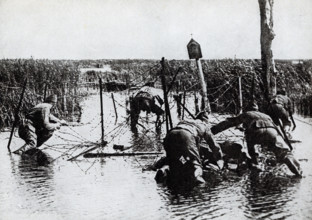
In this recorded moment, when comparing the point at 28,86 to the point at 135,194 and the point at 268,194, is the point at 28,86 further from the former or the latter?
the point at 268,194

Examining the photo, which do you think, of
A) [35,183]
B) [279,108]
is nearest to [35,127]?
[35,183]

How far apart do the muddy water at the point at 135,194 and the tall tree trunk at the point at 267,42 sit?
9.07ft

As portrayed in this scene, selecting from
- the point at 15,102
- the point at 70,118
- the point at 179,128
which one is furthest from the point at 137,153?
the point at 70,118

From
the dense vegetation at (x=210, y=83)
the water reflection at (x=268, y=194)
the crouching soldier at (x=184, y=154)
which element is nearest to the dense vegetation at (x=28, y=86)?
the dense vegetation at (x=210, y=83)

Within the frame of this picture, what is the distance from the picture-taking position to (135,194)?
718 centimetres

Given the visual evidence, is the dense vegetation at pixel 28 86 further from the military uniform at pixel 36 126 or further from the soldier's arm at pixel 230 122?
the soldier's arm at pixel 230 122

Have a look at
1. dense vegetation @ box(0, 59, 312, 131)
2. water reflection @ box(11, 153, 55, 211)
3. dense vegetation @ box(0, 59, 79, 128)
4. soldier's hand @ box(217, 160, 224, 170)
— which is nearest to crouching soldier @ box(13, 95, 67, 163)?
water reflection @ box(11, 153, 55, 211)

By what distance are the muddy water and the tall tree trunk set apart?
2.76 meters

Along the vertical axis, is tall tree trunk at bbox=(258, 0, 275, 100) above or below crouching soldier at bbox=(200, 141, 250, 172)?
above

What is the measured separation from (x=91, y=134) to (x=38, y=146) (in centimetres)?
340

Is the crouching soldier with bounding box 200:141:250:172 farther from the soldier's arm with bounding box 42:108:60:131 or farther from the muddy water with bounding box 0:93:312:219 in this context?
the soldier's arm with bounding box 42:108:60:131

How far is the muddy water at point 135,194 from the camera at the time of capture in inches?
239

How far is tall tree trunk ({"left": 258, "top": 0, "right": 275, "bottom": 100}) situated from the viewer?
38.0 ft

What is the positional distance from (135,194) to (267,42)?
6.79 metres
